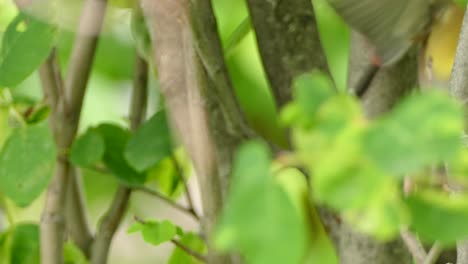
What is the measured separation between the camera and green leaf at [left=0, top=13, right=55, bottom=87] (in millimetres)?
688

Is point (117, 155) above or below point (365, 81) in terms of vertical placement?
below

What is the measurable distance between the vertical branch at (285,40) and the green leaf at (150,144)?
11 centimetres

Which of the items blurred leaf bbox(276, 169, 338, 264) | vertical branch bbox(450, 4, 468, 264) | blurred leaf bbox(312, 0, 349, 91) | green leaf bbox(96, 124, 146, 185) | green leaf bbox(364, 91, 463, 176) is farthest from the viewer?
blurred leaf bbox(312, 0, 349, 91)

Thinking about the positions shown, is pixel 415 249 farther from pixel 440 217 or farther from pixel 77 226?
pixel 77 226

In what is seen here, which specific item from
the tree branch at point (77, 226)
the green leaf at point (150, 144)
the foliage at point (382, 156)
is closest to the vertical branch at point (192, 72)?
the green leaf at point (150, 144)

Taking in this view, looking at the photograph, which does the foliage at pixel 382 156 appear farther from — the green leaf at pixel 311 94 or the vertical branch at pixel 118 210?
the vertical branch at pixel 118 210

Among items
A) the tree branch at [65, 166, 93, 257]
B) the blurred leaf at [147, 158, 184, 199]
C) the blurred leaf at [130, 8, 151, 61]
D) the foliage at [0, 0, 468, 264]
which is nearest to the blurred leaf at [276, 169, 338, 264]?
the foliage at [0, 0, 468, 264]

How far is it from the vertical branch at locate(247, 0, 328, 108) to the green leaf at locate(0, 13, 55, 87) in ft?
0.61

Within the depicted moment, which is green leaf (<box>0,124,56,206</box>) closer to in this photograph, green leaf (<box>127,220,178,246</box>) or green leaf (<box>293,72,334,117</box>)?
green leaf (<box>127,220,178,246</box>)

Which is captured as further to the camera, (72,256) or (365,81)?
(72,256)

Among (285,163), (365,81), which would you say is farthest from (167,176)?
(285,163)

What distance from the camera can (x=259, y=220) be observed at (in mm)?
293

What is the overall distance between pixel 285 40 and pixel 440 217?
1.50 feet

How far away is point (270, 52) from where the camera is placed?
0.76 metres
